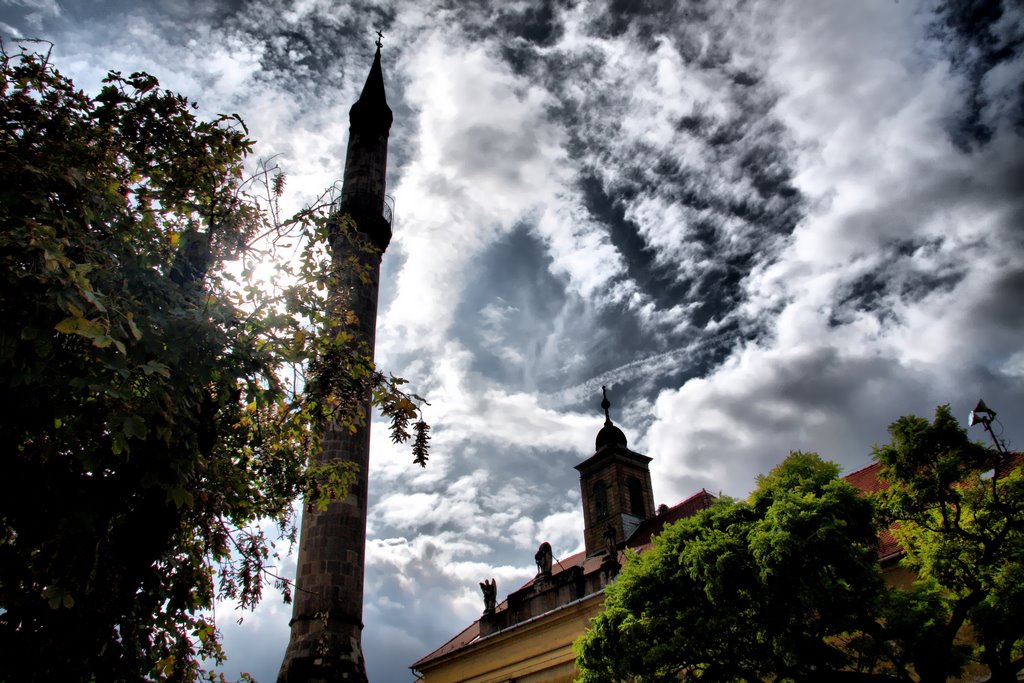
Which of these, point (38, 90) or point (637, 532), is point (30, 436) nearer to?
point (38, 90)

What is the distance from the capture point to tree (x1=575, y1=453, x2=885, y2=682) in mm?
11688

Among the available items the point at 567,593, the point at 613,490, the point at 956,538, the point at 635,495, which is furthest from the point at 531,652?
the point at 956,538

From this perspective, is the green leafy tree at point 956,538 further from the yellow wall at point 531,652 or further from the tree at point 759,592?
the yellow wall at point 531,652

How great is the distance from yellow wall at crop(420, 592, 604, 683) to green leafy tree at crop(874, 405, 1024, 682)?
472 inches

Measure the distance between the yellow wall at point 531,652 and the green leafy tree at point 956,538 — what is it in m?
12.0

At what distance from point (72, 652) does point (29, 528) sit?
1109 millimetres

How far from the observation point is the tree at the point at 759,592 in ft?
38.3

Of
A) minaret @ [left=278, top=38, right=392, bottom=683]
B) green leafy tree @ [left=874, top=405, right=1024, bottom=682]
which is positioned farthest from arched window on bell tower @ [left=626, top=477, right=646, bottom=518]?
green leafy tree @ [left=874, top=405, right=1024, bottom=682]

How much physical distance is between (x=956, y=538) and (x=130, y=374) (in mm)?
12542

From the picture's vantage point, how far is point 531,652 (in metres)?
25.2

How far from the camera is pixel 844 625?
11.8 meters

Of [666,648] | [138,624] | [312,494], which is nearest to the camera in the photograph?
[138,624]

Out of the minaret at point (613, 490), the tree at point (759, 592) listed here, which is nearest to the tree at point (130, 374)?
the tree at point (759, 592)

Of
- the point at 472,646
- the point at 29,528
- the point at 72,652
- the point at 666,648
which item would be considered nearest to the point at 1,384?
the point at 29,528
